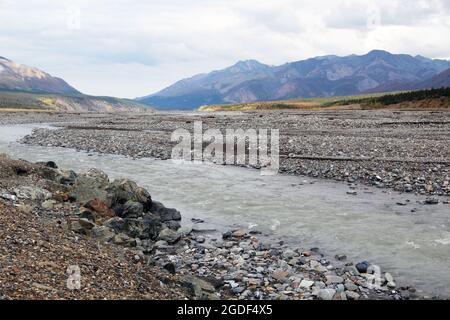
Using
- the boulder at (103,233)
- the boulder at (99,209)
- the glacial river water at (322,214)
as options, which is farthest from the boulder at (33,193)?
the glacial river water at (322,214)

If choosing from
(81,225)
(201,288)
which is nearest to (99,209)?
(81,225)

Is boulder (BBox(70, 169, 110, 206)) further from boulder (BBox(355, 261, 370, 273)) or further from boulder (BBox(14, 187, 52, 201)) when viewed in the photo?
boulder (BBox(355, 261, 370, 273))

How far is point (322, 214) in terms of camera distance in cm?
1962

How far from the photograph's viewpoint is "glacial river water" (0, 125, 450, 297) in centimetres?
1433

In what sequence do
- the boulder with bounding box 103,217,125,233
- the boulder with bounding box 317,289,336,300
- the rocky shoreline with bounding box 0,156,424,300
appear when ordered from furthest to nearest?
1. the boulder with bounding box 103,217,125,233
2. the boulder with bounding box 317,289,336,300
3. the rocky shoreline with bounding box 0,156,424,300

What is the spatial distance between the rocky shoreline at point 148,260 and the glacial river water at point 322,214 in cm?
116

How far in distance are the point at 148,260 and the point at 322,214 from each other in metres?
9.17

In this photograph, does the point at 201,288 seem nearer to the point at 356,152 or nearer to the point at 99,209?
the point at 99,209

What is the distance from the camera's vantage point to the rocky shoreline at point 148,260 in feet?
32.9

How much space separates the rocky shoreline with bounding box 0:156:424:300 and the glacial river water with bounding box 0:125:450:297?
1161 millimetres

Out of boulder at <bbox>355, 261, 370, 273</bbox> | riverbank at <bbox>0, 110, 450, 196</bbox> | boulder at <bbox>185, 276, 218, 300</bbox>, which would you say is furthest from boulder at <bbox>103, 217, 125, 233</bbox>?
riverbank at <bbox>0, 110, 450, 196</bbox>

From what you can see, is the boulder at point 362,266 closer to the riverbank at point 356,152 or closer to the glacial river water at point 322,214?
the glacial river water at point 322,214

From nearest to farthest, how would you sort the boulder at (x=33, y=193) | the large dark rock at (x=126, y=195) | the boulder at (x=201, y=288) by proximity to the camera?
1. the boulder at (x=201, y=288)
2. the boulder at (x=33, y=193)
3. the large dark rock at (x=126, y=195)
